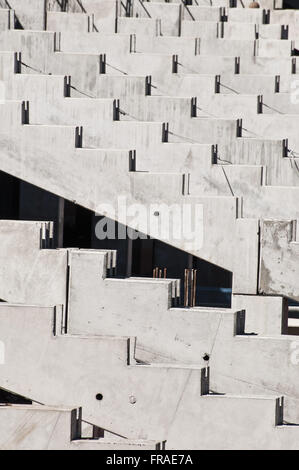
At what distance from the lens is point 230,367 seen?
57.0 feet

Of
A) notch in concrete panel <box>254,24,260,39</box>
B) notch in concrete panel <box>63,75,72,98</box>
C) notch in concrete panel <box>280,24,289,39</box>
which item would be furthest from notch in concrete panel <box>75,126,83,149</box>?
notch in concrete panel <box>280,24,289,39</box>

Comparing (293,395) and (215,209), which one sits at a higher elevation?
(215,209)

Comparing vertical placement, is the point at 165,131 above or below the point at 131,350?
above

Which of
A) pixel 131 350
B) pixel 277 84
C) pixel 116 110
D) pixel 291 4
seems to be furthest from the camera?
pixel 291 4

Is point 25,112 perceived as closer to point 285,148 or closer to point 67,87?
point 67,87

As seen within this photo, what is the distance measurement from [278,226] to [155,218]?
1763 mm

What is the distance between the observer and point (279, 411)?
1628 centimetres

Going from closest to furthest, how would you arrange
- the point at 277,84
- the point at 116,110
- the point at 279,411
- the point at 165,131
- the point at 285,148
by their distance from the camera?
1. the point at 279,411
2. the point at 165,131
3. the point at 116,110
4. the point at 285,148
5. the point at 277,84

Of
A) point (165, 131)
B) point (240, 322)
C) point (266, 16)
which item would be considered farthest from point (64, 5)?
point (240, 322)

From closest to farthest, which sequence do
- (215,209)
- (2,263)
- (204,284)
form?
(2,263) < (215,209) < (204,284)

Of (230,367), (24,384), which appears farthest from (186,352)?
(24,384)

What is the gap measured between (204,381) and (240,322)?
1.36m

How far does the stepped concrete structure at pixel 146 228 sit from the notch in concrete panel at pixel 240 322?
0.03 m
